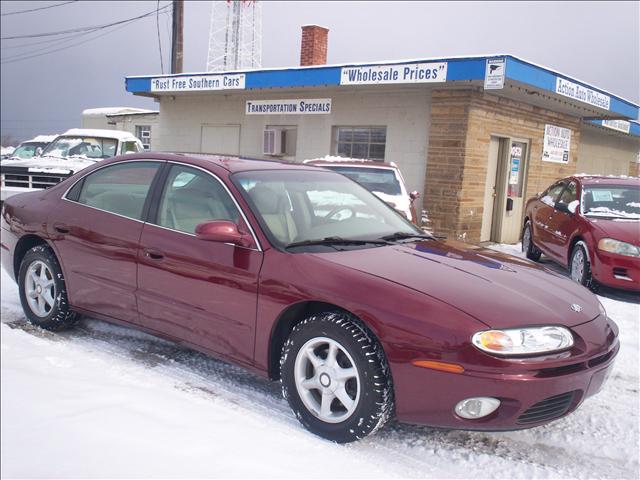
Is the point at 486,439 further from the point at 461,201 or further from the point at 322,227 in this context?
the point at 461,201

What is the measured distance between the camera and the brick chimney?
1564 centimetres

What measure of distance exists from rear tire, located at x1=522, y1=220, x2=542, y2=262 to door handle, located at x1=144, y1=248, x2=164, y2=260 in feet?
24.6

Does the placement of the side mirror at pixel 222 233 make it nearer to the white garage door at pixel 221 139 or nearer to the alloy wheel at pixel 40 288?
the alloy wheel at pixel 40 288

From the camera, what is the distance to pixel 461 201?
11.2 m

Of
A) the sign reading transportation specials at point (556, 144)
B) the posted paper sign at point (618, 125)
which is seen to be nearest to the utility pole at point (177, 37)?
the sign reading transportation specials at point (556, 144)

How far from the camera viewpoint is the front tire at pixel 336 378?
3.03 meters

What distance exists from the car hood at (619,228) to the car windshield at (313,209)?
3.88 metres

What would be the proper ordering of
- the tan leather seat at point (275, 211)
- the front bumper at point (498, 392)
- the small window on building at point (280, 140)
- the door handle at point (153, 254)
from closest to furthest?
the front bumper at point (498, 392), the tan leather seat at point (275, 211), the door handle at point (153, 254), the small window on building at point (280, 140)

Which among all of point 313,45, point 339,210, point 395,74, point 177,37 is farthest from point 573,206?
point 177,37

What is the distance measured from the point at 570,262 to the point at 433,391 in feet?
18.8

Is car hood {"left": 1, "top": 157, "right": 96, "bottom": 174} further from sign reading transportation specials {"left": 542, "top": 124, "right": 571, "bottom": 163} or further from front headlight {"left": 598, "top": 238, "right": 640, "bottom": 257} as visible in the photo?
sign reading transportation specials {"left": 542, "top": 124, "right": 571, "bottom": 163}

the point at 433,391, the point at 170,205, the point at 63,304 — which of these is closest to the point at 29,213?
the point at 63,304

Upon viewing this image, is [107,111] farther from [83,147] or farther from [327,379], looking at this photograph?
[327,379]

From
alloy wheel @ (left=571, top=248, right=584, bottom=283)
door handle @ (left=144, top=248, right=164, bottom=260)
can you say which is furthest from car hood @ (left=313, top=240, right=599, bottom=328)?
alloy wheel @ (left=571, top=248, right=584, bottom=283)
